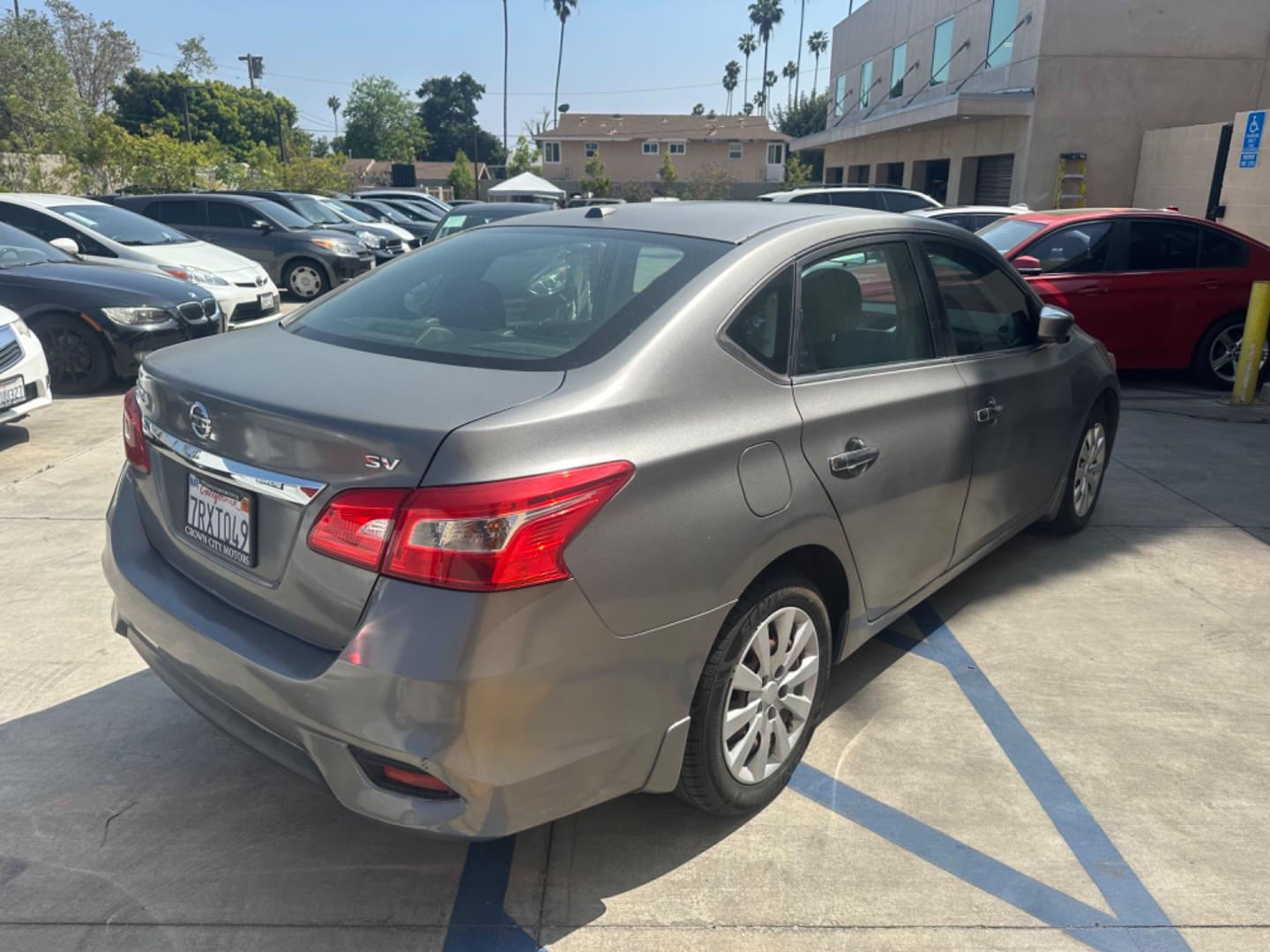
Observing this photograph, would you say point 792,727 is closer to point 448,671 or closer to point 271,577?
point 448,671

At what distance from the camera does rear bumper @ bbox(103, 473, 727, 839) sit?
6.82ft

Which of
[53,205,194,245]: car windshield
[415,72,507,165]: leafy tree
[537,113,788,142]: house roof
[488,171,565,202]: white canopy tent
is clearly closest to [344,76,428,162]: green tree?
[415,72,507,165]: leafy tree

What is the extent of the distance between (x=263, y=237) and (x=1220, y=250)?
42.0 ft

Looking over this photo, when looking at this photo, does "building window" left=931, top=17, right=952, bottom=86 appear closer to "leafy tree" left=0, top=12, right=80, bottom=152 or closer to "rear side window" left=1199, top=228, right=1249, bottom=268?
"rear side window" left=1199, top=228, right=1249, bottom=268

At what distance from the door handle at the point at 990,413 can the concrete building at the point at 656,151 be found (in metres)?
68.5

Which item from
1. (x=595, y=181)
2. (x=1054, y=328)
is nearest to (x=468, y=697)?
(x=1054, y=328)

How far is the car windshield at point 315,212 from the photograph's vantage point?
1717 centimetres

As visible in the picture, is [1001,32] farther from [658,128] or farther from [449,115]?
[449,115]

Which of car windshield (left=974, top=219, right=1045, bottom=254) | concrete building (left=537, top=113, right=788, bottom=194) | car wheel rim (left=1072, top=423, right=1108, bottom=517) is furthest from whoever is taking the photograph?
concrete building (left=537, top=113, right=788, bottom=194)

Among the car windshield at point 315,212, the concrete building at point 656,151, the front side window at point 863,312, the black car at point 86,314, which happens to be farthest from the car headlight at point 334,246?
the concrete building at point 656,151

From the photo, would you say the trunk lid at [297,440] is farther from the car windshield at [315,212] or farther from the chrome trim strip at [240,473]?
the car windshield at [315,212]

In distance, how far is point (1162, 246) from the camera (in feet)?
28.9

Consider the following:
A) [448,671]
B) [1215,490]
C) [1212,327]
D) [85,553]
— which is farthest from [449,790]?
[1212,327]

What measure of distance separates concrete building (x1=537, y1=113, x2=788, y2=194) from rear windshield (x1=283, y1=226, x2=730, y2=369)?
68718 millimetres
